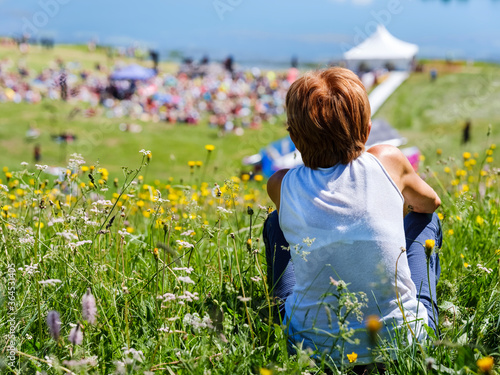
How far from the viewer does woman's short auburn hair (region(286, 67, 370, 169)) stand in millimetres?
1672

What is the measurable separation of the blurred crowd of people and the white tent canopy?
5.00 meters

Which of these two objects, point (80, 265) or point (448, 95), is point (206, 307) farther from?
point (448, 95)

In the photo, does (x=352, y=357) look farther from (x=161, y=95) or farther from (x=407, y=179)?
(x=161, y=95)

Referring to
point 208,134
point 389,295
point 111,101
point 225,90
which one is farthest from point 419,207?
point 225,90

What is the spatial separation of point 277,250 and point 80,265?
0.83 meters

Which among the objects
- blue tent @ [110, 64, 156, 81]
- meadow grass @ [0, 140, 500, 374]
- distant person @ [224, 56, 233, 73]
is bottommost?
meadow grass @ [0, 140, 500, 374]

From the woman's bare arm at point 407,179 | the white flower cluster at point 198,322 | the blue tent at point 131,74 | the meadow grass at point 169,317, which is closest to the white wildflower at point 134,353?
the meadow grass at point 169,317

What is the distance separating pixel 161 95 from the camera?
2352 centimetres

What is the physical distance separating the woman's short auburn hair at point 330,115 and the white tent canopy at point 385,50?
28.1m

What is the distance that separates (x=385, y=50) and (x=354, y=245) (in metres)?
31.4

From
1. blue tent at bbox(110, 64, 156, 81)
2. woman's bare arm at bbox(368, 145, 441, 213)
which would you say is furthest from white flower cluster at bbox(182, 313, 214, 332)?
blue tent at bbox(110, 64, 156, 81)

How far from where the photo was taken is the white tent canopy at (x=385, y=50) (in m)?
30.1

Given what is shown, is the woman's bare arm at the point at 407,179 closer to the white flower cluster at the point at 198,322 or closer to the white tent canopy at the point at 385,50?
the white flower cluster at the point at 198,322

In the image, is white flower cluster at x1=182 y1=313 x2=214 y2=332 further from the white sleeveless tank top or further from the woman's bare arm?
the woman's bare arm
